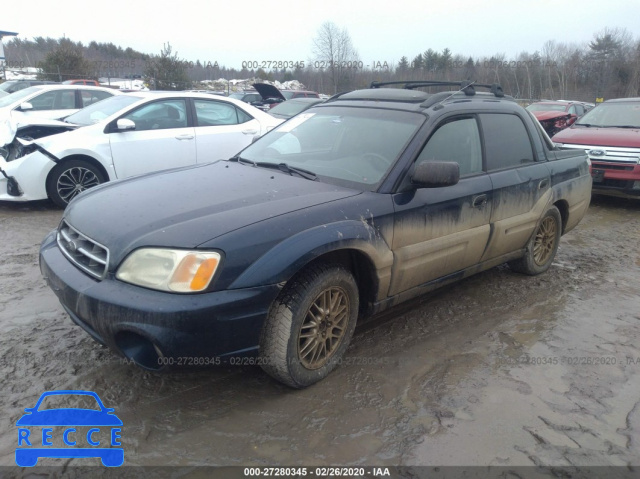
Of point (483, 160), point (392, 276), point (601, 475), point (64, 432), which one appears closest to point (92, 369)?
point (64, 432)

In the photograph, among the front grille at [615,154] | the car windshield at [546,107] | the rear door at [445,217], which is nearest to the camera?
the rear door at [445,217]

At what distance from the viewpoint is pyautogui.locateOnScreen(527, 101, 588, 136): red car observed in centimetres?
1446

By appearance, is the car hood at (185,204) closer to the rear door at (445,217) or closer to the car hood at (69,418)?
the rear door at (445,217)

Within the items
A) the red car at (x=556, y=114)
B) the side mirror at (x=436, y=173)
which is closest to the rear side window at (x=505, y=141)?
the side mirror at (x=436, y=173)

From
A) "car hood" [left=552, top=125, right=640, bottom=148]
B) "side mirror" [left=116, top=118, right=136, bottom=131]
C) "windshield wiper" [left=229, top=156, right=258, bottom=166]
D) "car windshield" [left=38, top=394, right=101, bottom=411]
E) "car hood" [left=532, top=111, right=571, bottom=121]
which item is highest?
"car hood" [left=532, top=111, right=571, bottom=121]

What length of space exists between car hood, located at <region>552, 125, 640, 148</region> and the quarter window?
5.31 metres

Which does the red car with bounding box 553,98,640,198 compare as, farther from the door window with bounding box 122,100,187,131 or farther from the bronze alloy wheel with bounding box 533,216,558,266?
the door window with bounding box 122,100,187,131

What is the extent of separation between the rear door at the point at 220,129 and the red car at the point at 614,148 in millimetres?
5105

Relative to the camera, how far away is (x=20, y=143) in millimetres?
6266

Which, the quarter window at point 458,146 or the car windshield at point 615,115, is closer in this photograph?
the quarter window at point 458,146

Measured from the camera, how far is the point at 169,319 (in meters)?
2.29

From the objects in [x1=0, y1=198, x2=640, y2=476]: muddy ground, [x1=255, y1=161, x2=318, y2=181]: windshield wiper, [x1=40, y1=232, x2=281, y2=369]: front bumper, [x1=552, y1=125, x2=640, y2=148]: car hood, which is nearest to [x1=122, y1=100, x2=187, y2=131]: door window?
[x1=0, y1=198, x2=640, y2=476]: muddy ground

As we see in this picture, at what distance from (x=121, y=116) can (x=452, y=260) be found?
4861mm

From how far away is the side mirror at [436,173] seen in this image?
3.03m
